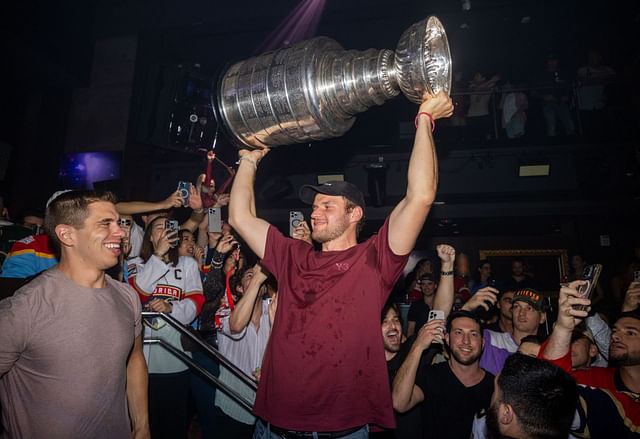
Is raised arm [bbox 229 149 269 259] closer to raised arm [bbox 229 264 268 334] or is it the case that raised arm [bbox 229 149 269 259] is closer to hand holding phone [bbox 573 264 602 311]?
raised arm [bbox 229 264 268 334]

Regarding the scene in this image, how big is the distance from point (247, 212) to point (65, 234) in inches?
36.2

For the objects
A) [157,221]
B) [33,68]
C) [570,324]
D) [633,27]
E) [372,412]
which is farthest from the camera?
[633,27]

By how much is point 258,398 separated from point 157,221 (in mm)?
2399

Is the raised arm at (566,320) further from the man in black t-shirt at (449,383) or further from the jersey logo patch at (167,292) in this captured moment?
the jersey logo patch at (167,292)

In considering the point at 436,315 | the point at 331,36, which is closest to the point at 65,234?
the point at 436,315

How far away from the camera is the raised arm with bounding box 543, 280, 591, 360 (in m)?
2.33

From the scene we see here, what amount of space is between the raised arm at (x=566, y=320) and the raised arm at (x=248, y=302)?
6.13ft

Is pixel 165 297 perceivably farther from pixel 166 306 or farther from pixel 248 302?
pixel 248 302

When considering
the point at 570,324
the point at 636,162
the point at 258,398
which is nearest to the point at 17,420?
the point at 258,398

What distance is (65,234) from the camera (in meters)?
2.00

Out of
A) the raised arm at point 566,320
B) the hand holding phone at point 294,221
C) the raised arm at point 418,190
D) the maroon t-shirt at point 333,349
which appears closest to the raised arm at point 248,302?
the hand holding phone at point 294,221

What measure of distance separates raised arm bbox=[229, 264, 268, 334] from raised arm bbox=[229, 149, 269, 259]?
0.51 m

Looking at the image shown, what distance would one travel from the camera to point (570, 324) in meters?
2.34

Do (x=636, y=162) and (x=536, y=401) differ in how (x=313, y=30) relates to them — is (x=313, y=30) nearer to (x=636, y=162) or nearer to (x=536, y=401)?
(x=636, y=162)
